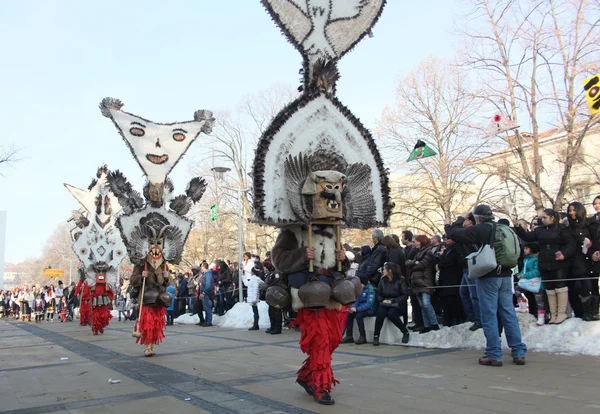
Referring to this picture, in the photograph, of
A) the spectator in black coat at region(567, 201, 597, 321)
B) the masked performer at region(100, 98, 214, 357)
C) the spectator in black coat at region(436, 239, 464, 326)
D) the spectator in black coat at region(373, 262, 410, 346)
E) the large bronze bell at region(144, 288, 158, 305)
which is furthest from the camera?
the spectator in black coat at region(373, 262, 410, 346)

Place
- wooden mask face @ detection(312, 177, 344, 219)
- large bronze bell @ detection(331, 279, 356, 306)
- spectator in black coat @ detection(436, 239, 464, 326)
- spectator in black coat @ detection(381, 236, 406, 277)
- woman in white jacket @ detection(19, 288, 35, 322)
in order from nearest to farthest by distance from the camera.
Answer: large bronze bell @ detection(331, 279, 356, 306)
wooden mask face @ detection(312, 177, 344, 219)
spectator in black coat @ detection(436, 239, 464, 326)
spectator in black coat @ detection(381, 236, 406, 277)
woman in white jacket @ detection(19, 288, 35, 322)

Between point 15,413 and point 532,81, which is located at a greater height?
point 532,81

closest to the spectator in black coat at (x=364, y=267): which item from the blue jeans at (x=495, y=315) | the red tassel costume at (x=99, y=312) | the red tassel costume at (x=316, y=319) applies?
the blue jeans at (x=495, y=315)

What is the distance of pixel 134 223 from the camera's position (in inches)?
350

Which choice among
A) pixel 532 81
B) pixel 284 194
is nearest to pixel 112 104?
pixel 284 194

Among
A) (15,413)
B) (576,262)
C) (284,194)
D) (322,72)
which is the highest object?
(322,72)

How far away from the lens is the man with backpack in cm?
645

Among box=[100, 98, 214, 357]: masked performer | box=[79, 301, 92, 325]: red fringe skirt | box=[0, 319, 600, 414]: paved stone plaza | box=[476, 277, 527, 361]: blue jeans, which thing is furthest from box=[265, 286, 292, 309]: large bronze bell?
box=[79, 301, 92, 325]: red fringe skirt

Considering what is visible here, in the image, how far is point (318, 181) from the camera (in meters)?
5.29

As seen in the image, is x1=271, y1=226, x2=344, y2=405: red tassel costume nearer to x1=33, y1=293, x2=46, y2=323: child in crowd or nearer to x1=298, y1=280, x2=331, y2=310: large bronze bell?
x1=298, y1=280, x2=331, y2=310: large bronze bell

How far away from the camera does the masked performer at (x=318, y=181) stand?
5063 mm

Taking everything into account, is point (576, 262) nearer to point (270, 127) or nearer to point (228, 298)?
point (270, 127)

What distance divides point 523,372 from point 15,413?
544cm

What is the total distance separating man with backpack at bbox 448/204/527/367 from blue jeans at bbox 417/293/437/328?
2489 millimetres
